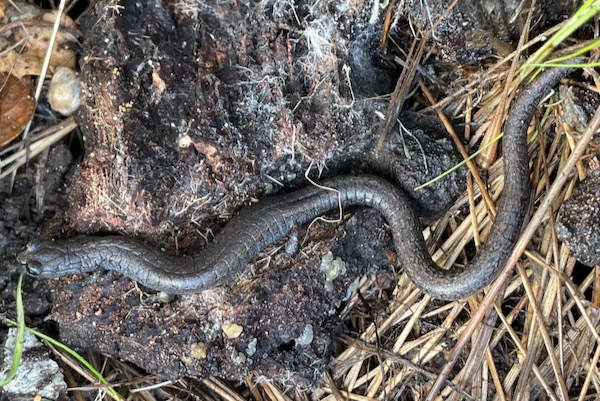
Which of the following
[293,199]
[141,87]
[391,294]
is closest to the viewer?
[141,87]

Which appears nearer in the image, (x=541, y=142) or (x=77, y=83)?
(x=541, y=142)

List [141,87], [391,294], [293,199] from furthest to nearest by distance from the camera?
[391,294], [293,199], [141,87]

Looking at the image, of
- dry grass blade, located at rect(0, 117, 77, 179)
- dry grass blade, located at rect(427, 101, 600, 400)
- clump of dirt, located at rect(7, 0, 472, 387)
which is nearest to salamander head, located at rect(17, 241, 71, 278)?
clump of dirt, located at rect(7, 0, 472, 387)

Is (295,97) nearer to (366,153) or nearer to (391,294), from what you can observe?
(366,153)

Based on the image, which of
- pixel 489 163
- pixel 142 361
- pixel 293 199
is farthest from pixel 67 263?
pixel 489 163

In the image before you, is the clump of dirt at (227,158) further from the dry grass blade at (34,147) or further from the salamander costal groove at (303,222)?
the dry grass blade at (34,147)

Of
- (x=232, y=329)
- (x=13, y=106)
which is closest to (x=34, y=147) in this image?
(x=13, y=106)

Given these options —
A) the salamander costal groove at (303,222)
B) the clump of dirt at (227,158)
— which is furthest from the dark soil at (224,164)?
the salamander costal groove at (303,222)
